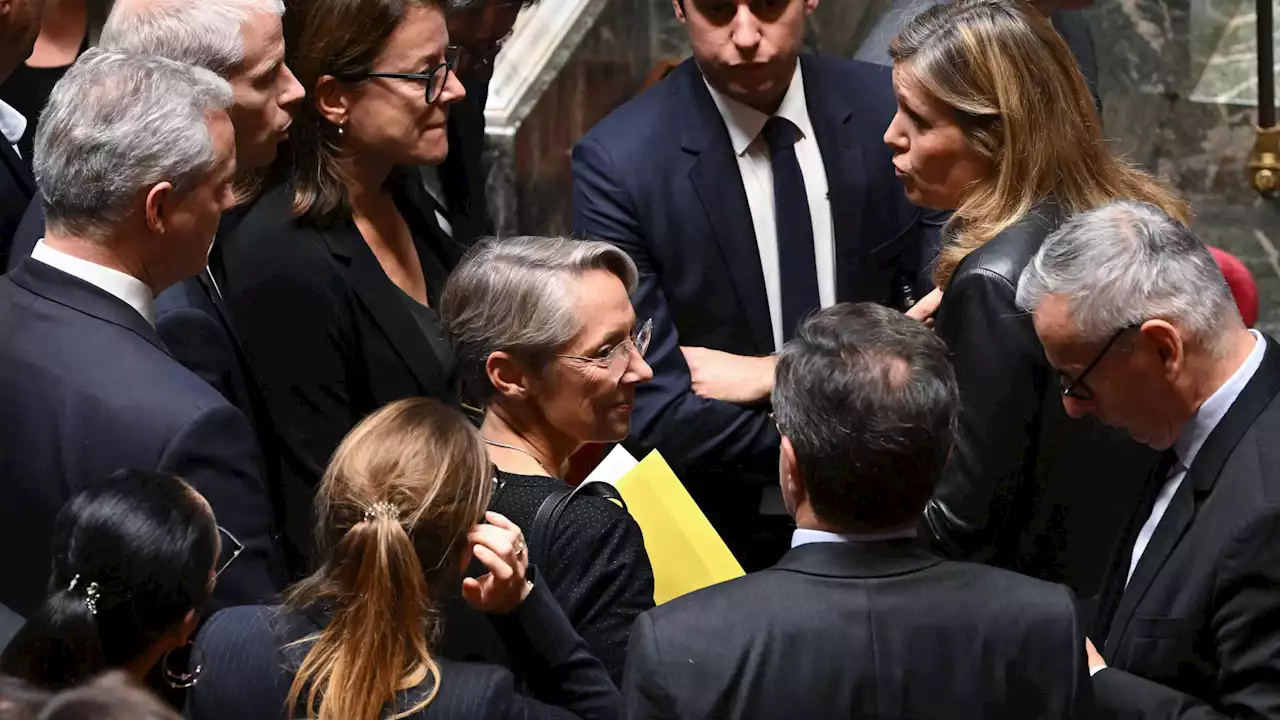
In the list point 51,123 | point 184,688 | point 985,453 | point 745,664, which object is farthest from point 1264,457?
point 51,123

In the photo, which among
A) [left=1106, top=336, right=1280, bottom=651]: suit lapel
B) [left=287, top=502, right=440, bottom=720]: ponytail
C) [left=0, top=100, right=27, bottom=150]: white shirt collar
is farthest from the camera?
[left=0, top=100, right=27, bottom=150]: white shirt collar

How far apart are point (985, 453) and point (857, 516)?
0.74 metres

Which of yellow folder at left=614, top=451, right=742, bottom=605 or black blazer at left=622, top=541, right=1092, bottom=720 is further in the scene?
yellow folder at left=614, top=451, right=742, bottom=605

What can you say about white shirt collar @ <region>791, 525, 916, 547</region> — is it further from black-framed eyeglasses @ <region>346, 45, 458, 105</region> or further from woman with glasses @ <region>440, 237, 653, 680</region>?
black-framed eyeglasses @ <region>346, 45, 458, 105</region>

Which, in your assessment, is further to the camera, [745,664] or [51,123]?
[51,123]

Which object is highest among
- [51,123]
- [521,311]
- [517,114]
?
[51,123]

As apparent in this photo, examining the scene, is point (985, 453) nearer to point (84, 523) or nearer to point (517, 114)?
point (84, 523)

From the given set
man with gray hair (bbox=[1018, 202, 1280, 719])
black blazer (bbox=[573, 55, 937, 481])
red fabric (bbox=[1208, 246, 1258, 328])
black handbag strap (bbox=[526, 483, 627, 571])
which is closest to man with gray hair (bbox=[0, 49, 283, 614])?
black handbag strap (bbox=[526, 483, 627, 571])

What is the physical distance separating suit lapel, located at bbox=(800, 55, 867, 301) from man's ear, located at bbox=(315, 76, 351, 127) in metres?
1.17

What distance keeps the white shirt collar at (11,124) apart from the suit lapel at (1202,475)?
2.51 m

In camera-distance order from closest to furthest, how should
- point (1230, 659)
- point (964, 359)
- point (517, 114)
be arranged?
point (1230, 659), point (964, 359), point (517, 114)

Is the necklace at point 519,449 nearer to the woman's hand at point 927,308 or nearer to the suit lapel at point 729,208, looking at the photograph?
the woman's hand at point 927,308

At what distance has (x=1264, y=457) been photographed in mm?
2320

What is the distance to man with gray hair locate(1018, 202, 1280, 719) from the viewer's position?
2.24 metres
